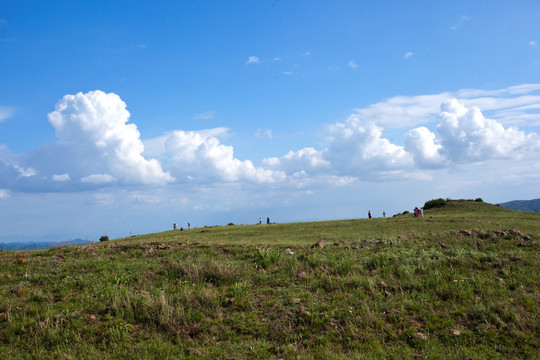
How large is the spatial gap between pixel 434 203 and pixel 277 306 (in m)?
44.9

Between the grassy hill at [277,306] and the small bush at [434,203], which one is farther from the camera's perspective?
the small bush at [434,203]

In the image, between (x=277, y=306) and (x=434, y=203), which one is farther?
(x=434, y=203)

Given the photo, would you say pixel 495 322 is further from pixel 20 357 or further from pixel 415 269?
pixel 20 357

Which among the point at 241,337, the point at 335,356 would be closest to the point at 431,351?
the point at 335,356

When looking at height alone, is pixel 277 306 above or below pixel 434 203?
below

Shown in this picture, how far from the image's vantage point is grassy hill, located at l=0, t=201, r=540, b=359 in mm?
7418

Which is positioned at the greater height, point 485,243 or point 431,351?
point 485,243

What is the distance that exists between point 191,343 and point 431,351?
4.97 meters

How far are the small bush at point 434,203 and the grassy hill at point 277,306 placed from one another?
35983mm

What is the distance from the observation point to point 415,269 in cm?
1121

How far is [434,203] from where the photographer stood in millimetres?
48219

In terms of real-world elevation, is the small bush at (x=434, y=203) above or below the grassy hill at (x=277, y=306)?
above

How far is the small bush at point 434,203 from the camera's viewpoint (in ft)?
155

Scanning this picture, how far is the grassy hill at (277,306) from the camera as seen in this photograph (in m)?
7.42
